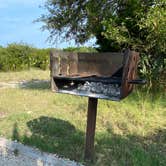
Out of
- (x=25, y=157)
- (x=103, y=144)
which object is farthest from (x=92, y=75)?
(x=25, y=157)

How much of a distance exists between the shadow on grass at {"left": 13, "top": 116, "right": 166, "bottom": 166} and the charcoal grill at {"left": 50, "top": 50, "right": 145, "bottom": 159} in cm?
36

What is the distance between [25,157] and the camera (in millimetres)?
4414

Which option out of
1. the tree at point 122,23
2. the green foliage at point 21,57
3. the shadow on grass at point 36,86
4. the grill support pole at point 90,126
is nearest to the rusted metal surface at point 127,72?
the grill support pole at point 90,126

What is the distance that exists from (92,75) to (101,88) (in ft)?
0.96

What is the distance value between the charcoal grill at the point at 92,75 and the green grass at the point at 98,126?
1.70 feet

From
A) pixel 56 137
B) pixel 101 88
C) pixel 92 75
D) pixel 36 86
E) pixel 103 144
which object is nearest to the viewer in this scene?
pixel 101 88

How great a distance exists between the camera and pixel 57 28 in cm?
1035

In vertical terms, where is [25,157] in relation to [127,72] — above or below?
below

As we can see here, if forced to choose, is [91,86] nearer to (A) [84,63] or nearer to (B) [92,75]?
(B) [92,75]

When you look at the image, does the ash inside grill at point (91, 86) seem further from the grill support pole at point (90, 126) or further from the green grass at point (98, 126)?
the green grass at point (98, 126)

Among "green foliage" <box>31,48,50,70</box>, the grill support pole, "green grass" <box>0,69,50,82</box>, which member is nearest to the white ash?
the grill support pole

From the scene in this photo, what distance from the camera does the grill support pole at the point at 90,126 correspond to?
3.94m

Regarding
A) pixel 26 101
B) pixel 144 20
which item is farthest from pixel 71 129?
pixel 144 20

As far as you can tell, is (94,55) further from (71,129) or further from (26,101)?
(26,101)
